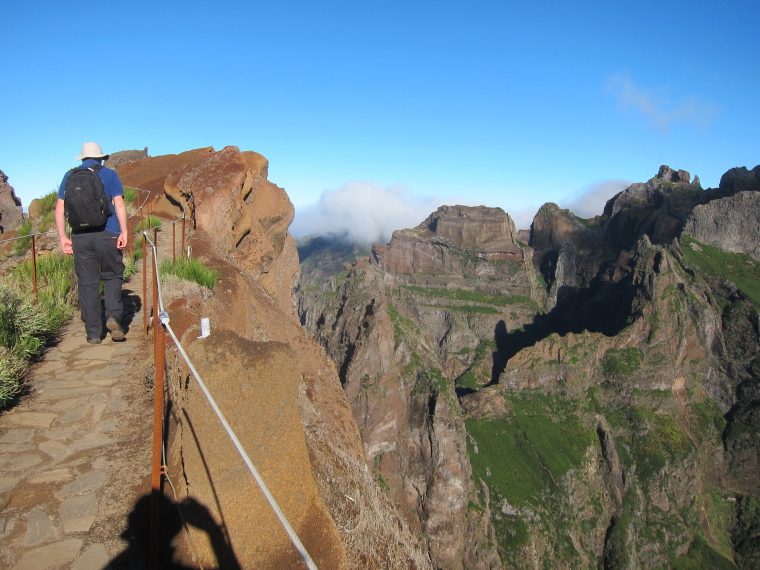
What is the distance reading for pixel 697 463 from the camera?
5616cm

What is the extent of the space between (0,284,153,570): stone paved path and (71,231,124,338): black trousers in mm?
454

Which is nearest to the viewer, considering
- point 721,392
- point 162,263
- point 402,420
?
point 162,263

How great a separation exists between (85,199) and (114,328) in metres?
1.59

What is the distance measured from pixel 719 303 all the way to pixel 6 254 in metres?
78.8

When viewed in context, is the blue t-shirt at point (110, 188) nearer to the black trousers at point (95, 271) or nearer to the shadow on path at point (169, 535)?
the black trousers at point (95, 271)

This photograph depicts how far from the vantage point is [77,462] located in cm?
403

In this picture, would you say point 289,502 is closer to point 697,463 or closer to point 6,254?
point 6,254

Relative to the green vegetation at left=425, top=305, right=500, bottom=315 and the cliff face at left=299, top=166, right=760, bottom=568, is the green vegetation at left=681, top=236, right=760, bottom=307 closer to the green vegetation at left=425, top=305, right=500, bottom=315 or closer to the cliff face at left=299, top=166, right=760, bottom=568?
the cliff face at left=299, top=166, right=760, bottom=568

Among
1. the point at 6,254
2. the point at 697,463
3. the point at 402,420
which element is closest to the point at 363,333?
the point at 402,420

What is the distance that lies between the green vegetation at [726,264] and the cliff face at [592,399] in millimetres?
246

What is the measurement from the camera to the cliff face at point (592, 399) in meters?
48.3

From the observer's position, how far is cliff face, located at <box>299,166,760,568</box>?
48.3 meters

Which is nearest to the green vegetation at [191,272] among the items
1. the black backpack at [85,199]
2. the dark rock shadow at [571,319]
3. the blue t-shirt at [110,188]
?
the blue t-shirt at [110,188]

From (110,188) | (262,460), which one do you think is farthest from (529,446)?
(262,460)
